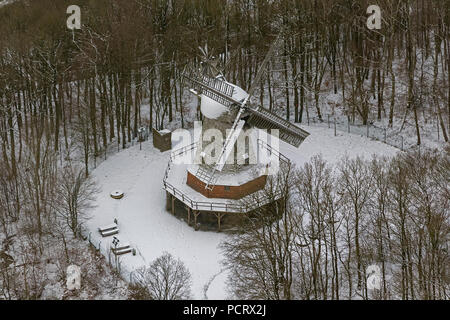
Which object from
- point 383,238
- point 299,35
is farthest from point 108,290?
point 299,35

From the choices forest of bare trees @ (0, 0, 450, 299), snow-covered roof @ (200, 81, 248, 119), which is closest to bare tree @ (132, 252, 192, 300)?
forest of bare trees @ (0, 0, 450, 299)

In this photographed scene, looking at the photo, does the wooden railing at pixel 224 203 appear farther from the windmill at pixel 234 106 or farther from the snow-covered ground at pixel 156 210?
the snow-covered ground at pixel 156 210

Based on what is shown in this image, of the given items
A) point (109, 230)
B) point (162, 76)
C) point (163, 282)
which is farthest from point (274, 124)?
point (162, 76)

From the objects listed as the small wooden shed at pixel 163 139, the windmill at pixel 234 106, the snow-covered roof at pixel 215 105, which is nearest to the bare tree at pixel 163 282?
the windmill at pixel 234 106

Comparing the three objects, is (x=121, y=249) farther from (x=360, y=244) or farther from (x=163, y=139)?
(x=360, y=244)

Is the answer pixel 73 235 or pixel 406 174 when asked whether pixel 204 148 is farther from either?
pixel 406 174

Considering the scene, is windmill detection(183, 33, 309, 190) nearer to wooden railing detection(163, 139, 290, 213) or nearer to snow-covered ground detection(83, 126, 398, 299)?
wooden railing detection(163, 139, 290, 213)
